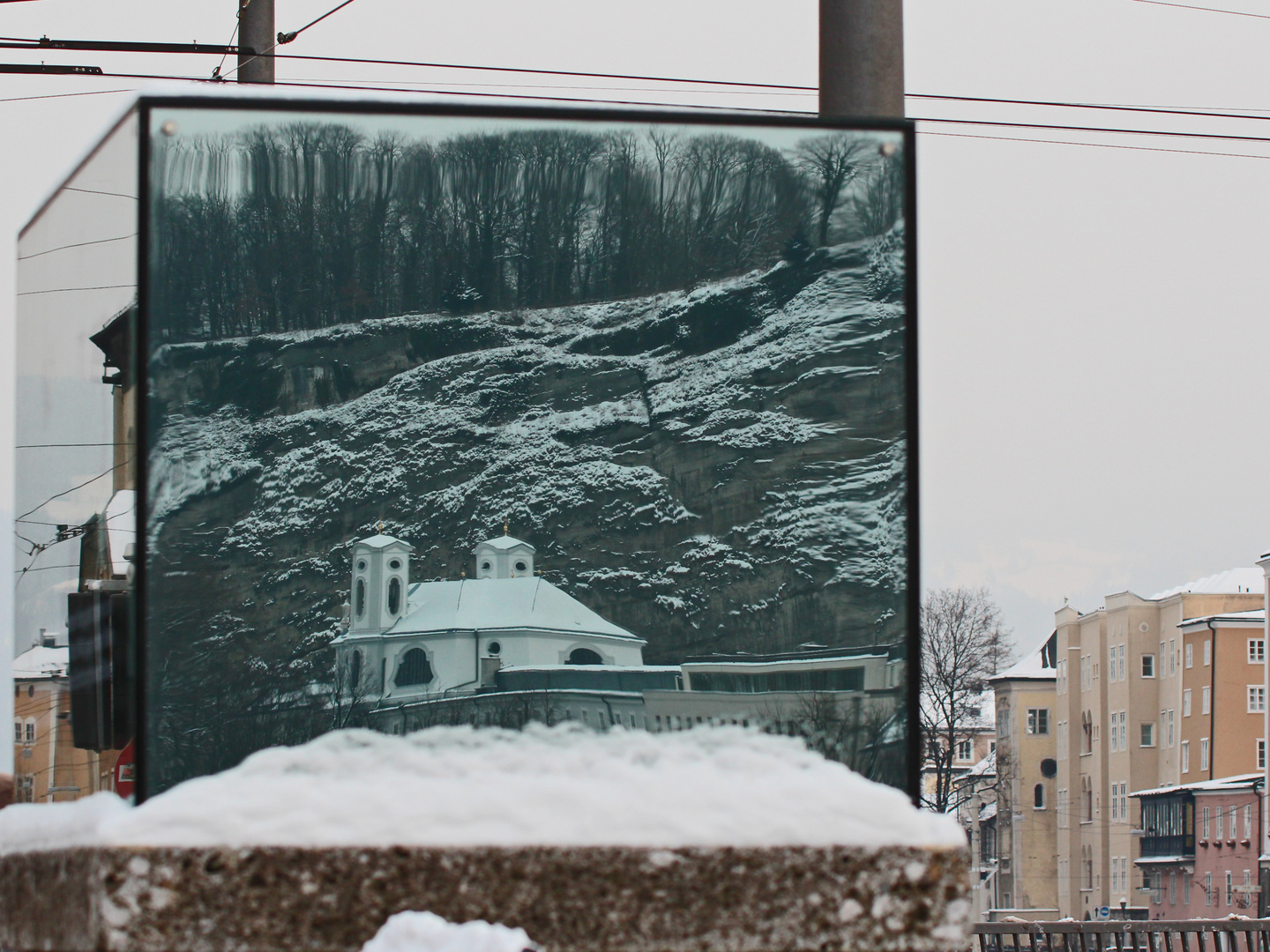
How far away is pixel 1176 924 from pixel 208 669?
16487 millimetres

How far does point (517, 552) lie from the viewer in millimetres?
4191

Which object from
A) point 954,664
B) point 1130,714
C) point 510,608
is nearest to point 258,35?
point 510,608

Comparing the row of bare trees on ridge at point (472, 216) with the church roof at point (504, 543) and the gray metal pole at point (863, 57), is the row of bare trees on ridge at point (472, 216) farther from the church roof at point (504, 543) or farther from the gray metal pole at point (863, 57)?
the gray metal pole at point (863, 57)

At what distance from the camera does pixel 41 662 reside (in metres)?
4.69

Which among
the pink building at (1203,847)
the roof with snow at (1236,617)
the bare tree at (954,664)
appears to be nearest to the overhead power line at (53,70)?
the bare tree at (954,664)

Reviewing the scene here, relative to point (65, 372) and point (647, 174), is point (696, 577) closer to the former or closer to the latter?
point (647, 174)

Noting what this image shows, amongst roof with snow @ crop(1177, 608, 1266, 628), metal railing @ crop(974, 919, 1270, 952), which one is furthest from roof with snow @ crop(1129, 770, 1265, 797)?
metal railing @ crop(974, 919, 1270, 952)

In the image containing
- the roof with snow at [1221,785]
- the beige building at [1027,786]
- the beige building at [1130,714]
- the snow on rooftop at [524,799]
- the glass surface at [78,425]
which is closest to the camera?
the snow on rooftop at [524,799]

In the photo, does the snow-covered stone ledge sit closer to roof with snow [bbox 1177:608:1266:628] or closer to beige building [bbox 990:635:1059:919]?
roof with snow [bbox 1177:608:1266:628]

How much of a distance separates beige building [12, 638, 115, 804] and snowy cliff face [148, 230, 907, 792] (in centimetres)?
60

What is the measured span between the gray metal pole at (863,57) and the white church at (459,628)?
9.63ft

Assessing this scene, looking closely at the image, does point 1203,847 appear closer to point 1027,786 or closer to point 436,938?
point 1027,786

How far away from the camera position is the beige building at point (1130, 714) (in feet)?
249

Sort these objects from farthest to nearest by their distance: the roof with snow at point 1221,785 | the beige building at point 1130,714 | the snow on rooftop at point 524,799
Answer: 1. the beige building at point 1130,714
2. the roof with snow at point 1221,785
3. the snow on rooftop at point 524,799
